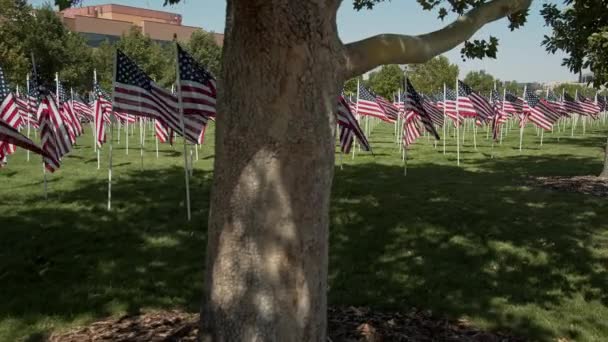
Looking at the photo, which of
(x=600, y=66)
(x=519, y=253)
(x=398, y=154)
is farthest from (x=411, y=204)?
(x=398, y=154)

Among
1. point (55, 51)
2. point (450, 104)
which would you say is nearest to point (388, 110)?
point (450, 104)

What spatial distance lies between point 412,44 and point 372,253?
4564 millimetres

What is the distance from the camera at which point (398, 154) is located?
23344mm

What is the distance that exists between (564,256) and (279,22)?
6.27 meters

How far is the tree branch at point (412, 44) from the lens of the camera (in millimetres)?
3668

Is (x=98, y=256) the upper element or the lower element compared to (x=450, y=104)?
lower

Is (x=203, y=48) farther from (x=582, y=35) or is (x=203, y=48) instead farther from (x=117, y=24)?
(x=582, y=35)

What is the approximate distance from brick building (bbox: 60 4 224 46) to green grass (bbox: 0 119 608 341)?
241ft

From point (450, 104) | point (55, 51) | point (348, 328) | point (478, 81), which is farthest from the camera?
point (478, 81)

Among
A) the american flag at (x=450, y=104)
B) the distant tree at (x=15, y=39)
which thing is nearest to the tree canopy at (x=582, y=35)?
the american flag at (x=450, y=104)

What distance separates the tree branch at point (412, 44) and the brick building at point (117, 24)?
265ft

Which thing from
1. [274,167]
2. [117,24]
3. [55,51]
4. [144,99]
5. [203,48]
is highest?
[117,24]

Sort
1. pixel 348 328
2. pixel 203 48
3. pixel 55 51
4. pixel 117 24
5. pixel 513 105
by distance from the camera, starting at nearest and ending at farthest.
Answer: pixel 348 328
pixel 513 105
pixel 55 51
pixel 203 48
pixel 117 24

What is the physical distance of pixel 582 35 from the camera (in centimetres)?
1172
